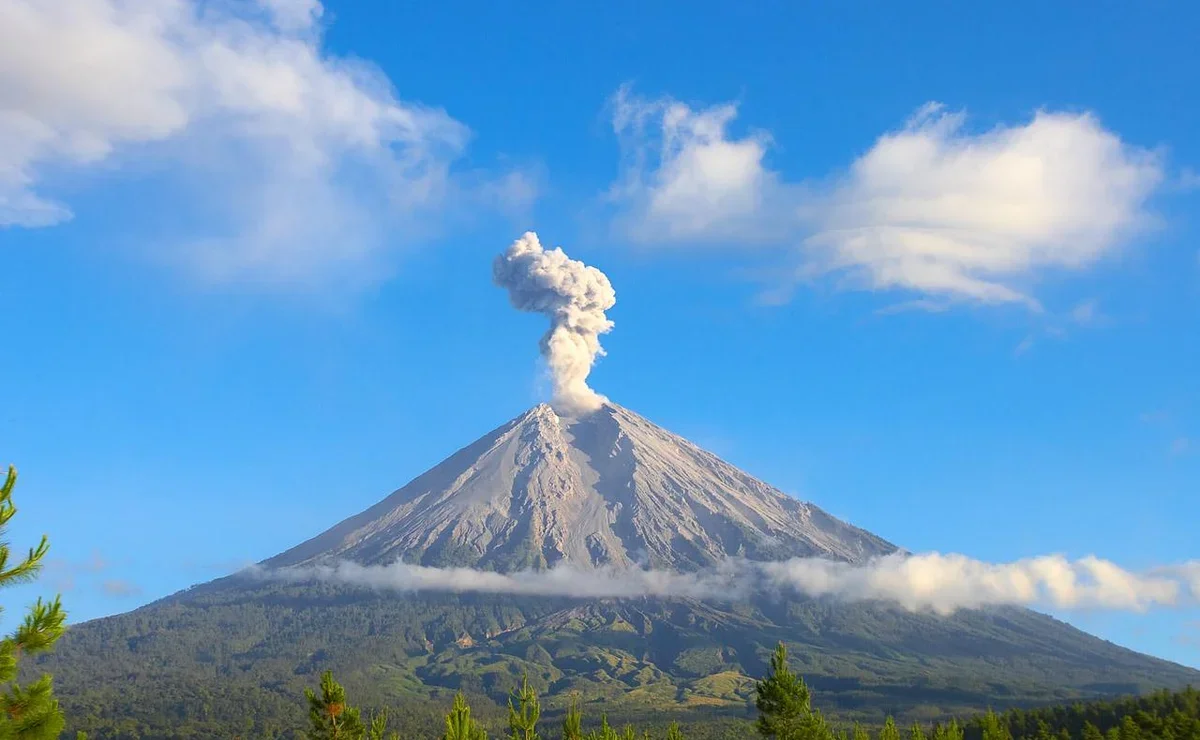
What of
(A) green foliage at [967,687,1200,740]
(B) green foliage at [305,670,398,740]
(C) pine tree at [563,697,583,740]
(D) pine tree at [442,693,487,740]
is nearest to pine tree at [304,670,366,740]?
(B) green foliage at [305,670,398,740]

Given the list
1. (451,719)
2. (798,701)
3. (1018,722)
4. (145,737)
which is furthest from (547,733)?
(451,719)

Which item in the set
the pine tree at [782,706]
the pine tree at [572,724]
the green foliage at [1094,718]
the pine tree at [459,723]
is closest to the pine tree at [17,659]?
the pine tree at [459,723]

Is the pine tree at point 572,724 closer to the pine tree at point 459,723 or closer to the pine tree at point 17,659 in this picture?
the pine tree at point 459,723

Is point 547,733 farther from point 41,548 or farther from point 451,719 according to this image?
point 41,548

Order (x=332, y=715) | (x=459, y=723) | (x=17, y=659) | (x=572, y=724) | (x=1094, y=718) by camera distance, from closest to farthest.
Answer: (x=17, y=659), (x=459, y=723), (x=572, y=724), (x=332, y=715), (x=1094, y=718)

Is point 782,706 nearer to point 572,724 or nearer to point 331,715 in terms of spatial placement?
point 572,724

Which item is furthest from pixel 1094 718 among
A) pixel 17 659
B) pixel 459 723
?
pixel 17 659

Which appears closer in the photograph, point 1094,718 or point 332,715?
point 332,715
